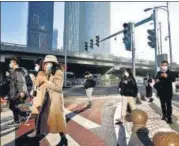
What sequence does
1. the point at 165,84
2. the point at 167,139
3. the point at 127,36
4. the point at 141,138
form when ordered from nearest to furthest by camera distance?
the point at 167,139, the point at 141,138, the point at 165,84, the point at 127,36

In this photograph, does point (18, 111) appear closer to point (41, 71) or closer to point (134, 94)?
point (41, 71)

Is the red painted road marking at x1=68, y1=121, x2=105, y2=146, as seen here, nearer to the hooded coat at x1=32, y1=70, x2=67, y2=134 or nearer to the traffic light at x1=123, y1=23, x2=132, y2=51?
the hooded coat at x1=32, y1=70, x2=67, y2=134

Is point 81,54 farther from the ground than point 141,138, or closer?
farther from the ground

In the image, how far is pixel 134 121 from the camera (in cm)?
582

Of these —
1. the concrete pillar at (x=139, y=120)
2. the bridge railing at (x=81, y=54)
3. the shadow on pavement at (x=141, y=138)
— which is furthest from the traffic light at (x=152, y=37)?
the bridge railing at (x=81, y=54)

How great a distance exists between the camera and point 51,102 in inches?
132

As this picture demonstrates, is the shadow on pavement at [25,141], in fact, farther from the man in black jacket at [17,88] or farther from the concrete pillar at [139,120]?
the concrete pillar at [139,120]

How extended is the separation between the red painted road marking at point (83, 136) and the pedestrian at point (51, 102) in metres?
0.84

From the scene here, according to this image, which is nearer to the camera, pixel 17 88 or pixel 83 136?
pixel 17 88

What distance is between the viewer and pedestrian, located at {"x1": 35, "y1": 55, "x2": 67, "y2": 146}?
2.89m

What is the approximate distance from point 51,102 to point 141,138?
7.31 feet

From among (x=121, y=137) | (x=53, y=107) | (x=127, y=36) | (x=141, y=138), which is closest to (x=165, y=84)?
(x=141, y=138)

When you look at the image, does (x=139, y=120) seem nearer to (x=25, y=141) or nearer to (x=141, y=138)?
(x=141, y=138)

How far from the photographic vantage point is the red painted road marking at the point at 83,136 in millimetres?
4392
